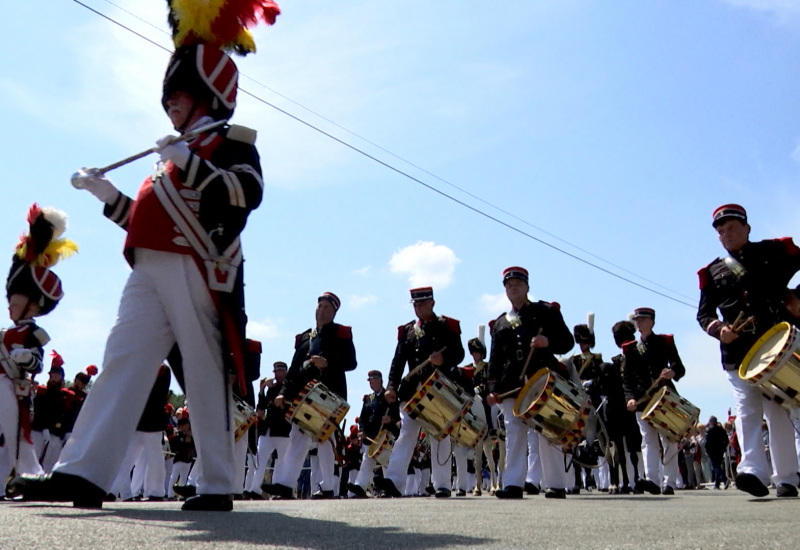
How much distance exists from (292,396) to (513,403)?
2.84m

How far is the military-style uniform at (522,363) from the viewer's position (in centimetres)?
873

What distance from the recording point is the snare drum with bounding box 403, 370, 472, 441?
30.4 feet

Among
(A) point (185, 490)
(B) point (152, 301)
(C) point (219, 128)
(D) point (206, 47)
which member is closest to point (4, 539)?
(B) point (152, 301)

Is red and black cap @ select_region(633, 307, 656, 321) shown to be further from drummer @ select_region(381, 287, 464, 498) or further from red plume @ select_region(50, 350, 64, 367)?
red plume @ select_region(50, 350, 64, 367)

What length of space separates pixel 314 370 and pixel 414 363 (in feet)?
4.48

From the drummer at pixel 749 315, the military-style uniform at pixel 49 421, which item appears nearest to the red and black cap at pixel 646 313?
the drummer at pixel 749 315

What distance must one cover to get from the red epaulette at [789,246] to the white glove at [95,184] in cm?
493

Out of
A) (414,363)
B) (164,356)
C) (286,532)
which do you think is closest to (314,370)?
(414,363)

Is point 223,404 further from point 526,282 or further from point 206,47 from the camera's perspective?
point 526,282

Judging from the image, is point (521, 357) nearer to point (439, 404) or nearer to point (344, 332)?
point (439, 404)

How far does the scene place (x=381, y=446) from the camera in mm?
15789

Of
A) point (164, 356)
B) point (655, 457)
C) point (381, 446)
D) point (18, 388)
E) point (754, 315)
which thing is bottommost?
point (164, 356)

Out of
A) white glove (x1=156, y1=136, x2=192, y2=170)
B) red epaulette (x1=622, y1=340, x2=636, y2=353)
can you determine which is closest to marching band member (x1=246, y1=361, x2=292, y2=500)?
red epaulette (x1=622, y1=340, x2=636, y2=353)

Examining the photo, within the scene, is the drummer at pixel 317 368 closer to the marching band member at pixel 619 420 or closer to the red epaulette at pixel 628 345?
the red epaulette at pixel 628 345
